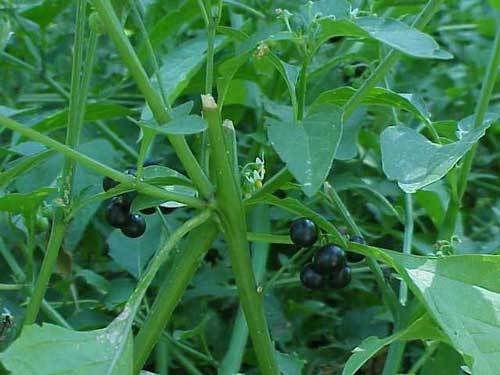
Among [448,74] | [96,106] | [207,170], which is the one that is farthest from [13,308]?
[448,74]

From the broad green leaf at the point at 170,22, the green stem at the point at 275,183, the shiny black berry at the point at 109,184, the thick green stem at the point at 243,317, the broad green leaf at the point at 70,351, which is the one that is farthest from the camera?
the broad green leaf at the point at 170,22

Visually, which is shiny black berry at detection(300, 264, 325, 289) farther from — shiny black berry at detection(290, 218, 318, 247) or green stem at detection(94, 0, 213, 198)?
green stem at detection(94, 0, 213, 198)

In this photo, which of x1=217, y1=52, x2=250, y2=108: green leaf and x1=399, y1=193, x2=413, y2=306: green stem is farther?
x1=399, y1=193, x2=413, y2=306: green stem

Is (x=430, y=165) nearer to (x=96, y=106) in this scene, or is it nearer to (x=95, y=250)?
(x=96, y=106)

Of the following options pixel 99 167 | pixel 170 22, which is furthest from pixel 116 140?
pixel 99 167

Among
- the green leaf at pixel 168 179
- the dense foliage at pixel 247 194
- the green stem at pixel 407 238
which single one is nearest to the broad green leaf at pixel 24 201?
the dense foliage at pixel 247 194

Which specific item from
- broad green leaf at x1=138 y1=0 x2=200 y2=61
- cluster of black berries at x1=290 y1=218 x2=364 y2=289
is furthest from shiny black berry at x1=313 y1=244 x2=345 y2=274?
broad green leaf at x1=138 y1=0 x2=200 y2=61

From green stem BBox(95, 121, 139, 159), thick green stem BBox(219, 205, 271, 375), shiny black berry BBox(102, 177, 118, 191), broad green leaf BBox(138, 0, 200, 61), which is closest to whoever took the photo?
shiny black berry BBox(102, 177, 118, 191)

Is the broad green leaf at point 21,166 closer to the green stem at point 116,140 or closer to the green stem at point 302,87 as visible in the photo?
the green stem at point 302,87
